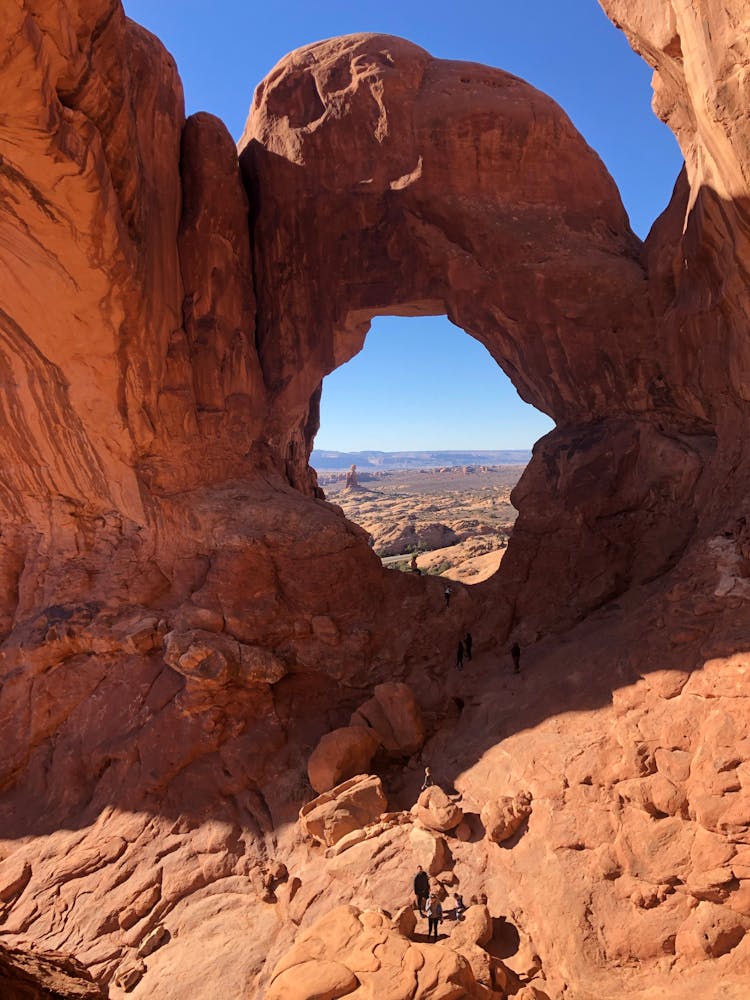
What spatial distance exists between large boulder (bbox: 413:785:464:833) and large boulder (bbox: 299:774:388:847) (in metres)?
0.75

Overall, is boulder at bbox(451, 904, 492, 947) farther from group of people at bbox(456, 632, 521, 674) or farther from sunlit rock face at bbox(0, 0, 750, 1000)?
group of people at bbox(456, 632, 521, 674)

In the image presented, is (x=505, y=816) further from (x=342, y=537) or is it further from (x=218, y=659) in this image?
(x=342, y=537)

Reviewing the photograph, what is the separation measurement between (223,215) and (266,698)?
Answer: 1113 cm

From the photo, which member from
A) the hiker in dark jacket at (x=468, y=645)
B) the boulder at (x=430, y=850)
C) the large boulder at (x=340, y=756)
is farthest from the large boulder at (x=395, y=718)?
the boulder at (x=430, y=850)

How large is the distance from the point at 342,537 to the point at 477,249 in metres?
8.09

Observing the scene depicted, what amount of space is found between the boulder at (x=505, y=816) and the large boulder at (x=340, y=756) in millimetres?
2781

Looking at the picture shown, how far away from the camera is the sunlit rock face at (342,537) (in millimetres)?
7207

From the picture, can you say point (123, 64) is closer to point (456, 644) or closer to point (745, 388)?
point (745, 388)

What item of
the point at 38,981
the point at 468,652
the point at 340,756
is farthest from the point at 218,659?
the point at 38,981

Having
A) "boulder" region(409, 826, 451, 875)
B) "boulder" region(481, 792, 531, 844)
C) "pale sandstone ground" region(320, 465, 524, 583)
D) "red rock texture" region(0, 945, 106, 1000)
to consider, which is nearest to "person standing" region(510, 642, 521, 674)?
"boulder" region(481, 792, 531, 844)

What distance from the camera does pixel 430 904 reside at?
691 cm

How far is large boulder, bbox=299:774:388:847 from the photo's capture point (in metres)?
9.02

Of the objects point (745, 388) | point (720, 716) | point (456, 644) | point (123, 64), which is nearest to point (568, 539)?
point (456, 644)

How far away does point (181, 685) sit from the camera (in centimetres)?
1117
